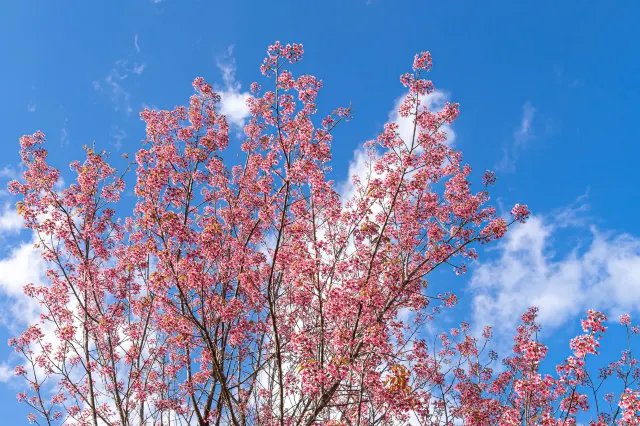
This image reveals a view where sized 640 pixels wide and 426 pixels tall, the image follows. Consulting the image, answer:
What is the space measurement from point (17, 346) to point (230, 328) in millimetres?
5306

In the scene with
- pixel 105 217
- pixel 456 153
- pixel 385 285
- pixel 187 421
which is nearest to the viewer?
pixel 385 285

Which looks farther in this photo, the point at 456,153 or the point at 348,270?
the point at 456,153

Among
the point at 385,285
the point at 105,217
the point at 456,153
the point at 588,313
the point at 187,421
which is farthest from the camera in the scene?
the point at 105,217

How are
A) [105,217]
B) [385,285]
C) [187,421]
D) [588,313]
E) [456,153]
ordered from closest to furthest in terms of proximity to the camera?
[588,313] → [385,285] → [187,421] → [456,153] → [105,217]

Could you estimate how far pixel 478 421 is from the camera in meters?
10.9

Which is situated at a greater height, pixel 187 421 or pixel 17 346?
pixel 17 346

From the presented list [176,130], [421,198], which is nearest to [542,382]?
[421,198]

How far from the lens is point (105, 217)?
11.9 m

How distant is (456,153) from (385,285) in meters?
3.52

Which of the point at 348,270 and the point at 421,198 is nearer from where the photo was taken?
the point at 348,270

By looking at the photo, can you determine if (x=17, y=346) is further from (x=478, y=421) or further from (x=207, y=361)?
(x=478, y=421)

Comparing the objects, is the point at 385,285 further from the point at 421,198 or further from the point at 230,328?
the point at 230,328

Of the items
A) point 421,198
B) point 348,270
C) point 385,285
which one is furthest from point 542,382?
point 421,198

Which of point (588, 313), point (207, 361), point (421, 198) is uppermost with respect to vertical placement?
point (421, 198)
